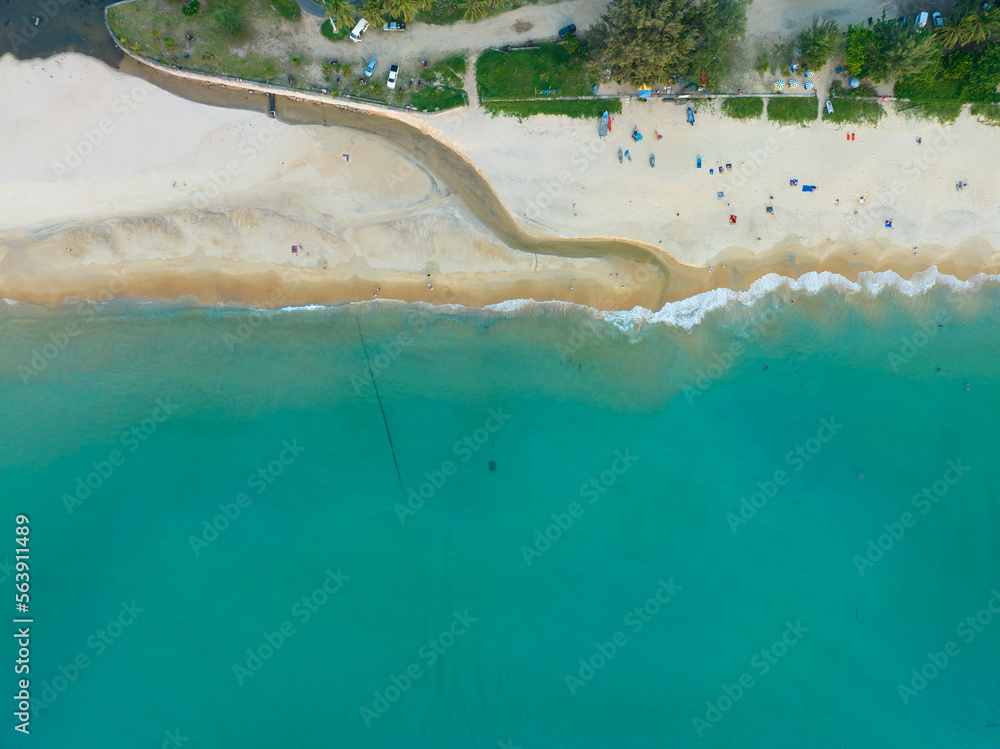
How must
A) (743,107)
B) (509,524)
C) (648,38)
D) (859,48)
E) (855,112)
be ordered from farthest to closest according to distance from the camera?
1. (509,524)
2. (855,112)
3. (743,107)
4. (859,48)
5. (648,38)

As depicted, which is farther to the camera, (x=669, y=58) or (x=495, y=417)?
(x=495, y=417)

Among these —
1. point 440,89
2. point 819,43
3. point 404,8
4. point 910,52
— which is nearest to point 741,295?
point 819,43

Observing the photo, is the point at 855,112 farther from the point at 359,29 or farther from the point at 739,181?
the point at 359,29

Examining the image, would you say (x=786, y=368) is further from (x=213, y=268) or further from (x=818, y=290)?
(x=213, y=268)

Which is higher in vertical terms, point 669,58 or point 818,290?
point 669,58

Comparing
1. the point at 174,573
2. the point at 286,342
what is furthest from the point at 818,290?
the point at 174,573

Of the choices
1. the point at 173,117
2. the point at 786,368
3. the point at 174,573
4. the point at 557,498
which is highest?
the point at 173,117

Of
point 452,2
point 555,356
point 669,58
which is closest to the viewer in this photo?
point 669,58

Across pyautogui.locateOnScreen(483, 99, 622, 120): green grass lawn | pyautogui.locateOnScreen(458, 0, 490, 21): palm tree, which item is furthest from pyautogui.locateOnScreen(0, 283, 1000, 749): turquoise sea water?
pyautogui.locateOnScreen(458, 0, 490, 21): palm tree
